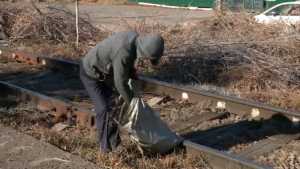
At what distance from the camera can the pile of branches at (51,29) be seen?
565 inches

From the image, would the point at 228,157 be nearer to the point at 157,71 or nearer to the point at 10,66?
the point at 157,71

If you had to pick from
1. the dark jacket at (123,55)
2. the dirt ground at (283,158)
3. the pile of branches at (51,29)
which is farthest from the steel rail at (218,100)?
the pile of branches at (51,29)

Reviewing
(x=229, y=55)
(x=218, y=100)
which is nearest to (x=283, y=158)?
(x=218, y=100)

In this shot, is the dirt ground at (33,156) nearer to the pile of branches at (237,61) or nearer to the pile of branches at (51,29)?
the pile of branches at (237,61)

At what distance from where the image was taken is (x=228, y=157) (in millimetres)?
5676

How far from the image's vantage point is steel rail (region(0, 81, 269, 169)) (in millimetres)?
5621

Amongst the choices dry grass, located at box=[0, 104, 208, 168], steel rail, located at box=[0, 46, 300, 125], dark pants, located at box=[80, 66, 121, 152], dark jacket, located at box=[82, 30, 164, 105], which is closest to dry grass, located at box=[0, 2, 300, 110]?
steel rail, located at box=[0, 46, 300, 125]

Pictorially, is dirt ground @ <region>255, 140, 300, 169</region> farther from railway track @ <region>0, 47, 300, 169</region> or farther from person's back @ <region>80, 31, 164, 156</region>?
person's back @ <region>80, 31, 164, 156</region>

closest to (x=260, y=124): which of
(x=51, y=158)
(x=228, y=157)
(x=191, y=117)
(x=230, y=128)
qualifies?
(x=230, y=128)

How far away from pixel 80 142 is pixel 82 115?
82 cm

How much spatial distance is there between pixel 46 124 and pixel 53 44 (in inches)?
269

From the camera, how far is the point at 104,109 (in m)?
6.11

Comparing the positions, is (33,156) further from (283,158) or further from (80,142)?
(283,158)

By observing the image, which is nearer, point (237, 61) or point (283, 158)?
point (283, 158)
